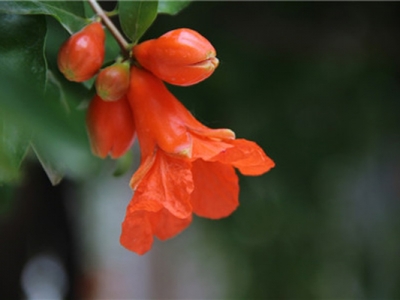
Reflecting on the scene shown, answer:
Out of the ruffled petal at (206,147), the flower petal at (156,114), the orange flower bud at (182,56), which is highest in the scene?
the orange flower bud at (182,56)

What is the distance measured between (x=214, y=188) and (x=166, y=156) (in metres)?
0.05

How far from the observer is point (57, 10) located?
0.39 m

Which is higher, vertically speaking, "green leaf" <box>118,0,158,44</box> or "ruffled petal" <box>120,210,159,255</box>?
"green leaf" <box>118,0,158,44</box>

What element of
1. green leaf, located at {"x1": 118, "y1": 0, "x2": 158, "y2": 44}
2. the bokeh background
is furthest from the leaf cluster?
the bokeh background

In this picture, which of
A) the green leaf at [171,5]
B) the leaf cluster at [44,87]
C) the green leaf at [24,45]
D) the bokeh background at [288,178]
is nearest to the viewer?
the leaf cluster at [44,87]

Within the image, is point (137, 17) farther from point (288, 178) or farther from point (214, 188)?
point (288, 178)

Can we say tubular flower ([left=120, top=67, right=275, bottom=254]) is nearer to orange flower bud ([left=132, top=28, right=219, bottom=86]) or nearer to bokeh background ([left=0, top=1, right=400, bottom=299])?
orange flower bud ([left=132, top=28, right=219, bottom=86])

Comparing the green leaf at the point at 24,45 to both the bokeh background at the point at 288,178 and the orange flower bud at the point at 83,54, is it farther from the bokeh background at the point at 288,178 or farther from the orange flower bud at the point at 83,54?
the bokeh background at the point at 288,178

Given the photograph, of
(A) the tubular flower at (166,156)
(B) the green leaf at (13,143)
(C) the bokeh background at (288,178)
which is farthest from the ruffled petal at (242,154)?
(C) the bokeh background at (288,178)

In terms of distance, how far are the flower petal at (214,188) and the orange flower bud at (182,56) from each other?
7 centimetres

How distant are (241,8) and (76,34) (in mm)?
676

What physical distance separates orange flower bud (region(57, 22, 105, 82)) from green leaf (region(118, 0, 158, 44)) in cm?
2

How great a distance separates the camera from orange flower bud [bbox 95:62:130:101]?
0.37 metres

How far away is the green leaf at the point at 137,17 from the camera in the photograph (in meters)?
0.40
